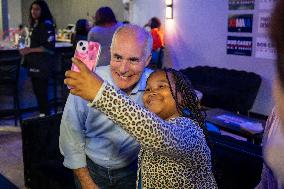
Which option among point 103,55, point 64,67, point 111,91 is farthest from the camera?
point 64,67

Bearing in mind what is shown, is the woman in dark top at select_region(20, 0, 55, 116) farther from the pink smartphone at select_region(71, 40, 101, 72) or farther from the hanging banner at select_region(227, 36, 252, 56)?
the pink smartphone at select_region(71, 40, 101, 72)

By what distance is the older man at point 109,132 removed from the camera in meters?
1.62

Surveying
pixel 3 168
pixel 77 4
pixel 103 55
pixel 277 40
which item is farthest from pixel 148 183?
pixel 77 4

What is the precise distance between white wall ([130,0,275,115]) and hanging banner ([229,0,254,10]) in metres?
0.10

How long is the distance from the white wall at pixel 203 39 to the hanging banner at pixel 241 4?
0.31ft

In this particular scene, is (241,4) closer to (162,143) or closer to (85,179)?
(85,179)

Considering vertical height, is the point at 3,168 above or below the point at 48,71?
below

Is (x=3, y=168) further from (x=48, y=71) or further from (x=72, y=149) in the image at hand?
(x=72, y=149)

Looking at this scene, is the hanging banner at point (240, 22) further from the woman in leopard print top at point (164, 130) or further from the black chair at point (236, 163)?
the woman in leopard print top at point (164, 130)

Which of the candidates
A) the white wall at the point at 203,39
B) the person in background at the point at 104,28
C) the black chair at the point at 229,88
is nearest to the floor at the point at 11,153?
the person in background at the point at 104,28

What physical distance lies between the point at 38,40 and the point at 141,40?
11.8 feet

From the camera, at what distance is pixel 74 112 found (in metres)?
1.63

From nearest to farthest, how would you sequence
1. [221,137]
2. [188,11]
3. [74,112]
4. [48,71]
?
[74,112] → [221,137] → [48,71] → [188,11]

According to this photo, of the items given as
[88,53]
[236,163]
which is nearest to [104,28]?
[236,163]
